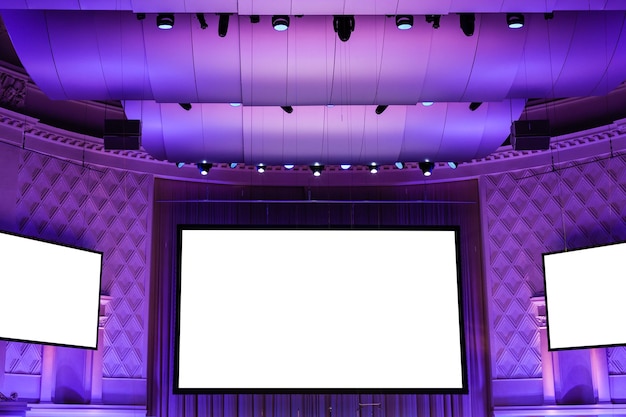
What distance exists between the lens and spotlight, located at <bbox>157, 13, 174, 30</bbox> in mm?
7262

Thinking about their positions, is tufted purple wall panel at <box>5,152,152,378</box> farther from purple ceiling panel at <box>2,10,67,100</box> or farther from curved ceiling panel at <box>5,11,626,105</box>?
purple ceiling panel at <box>2,10,67,100</box>

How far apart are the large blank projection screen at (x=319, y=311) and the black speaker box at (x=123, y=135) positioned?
271cm

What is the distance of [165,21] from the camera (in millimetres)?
7270

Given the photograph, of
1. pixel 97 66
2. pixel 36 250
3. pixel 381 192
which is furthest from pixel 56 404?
pixel 381 192

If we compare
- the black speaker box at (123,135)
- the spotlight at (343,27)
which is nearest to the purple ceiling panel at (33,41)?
the black speaker box at (123,135)

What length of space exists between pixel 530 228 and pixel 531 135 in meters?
3.30

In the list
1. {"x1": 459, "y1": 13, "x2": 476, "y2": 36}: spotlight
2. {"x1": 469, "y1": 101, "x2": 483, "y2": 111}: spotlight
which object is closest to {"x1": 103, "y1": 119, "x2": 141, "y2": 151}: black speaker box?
{"x1": 459, "y1": 13, "x2": 476, "y2": 36}: spotlight

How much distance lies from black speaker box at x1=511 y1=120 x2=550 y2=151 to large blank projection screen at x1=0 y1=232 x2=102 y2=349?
220 inches

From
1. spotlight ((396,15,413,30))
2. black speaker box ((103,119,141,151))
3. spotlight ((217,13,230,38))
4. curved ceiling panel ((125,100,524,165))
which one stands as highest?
spotlight ((217,13,230,38))

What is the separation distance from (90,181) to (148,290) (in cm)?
173

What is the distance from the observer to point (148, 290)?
11.7 metres

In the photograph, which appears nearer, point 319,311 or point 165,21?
point 165,21

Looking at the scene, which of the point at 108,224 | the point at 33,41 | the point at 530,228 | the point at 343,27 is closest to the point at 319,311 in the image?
the point at 108,224

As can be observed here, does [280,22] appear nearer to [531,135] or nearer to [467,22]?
[467,22]
